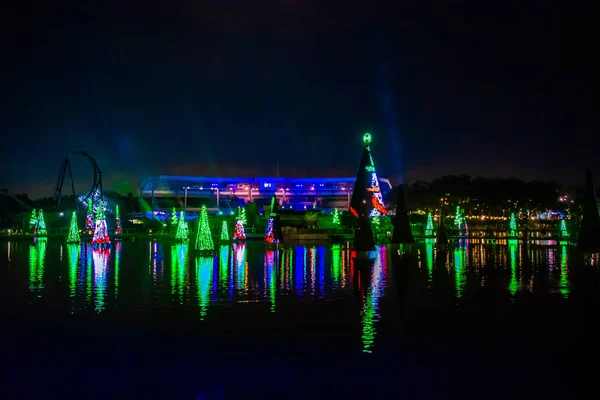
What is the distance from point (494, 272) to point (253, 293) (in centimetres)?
993

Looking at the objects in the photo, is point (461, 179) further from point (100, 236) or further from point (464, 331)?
point (464, 331)

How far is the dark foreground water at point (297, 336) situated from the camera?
305 inches

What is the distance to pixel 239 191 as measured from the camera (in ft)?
413

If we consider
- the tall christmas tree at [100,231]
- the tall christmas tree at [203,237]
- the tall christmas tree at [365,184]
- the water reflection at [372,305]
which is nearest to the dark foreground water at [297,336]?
the water reflection at [372,305]

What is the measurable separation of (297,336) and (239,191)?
11619 cm

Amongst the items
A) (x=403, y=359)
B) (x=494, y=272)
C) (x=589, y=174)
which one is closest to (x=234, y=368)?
(x=403, y=359)

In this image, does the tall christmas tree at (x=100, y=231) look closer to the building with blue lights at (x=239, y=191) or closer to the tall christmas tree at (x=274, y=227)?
the tall christmas tree at (x=274, y=227)

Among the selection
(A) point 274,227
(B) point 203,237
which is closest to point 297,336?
(B) point 203,237

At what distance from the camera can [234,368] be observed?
27.6ft

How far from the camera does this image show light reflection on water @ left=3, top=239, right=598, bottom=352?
46.6ft

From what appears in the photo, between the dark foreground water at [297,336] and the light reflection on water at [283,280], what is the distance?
0.08m

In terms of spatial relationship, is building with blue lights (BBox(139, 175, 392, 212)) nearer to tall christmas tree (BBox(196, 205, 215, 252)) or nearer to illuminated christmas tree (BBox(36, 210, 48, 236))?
illuminated christmas tree (BBox(36, 210, 48, 236))

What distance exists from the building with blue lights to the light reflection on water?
3723 inches

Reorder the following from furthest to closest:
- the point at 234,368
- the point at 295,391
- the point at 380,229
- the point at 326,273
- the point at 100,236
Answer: the point at 380,229 → the point at 100,236 → the point at 326,273 → the point at 234,368 → the point at 295,391
